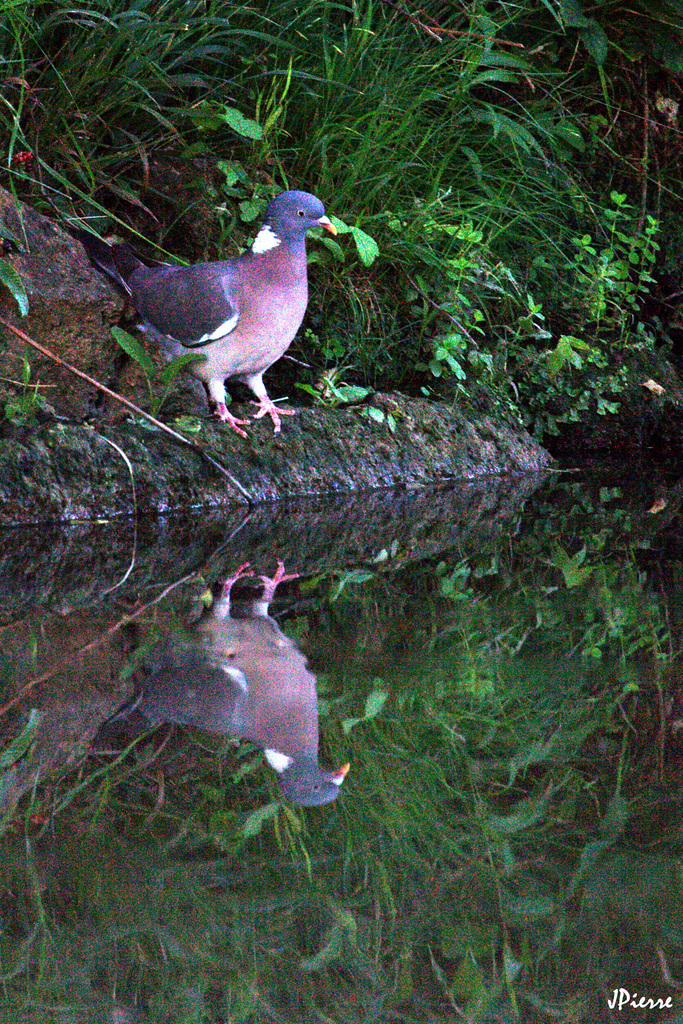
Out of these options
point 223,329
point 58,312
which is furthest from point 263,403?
point 58,312

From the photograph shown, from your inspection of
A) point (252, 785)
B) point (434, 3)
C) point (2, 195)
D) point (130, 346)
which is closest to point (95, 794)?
point (252, 785)

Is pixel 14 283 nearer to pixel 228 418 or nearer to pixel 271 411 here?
pixel 228 418

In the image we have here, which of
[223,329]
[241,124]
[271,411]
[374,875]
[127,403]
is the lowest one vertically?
[271,411]

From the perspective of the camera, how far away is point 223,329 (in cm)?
387

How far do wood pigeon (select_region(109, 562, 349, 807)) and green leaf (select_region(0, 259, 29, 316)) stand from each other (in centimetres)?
155

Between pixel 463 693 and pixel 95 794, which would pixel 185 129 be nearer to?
pixel 463 693

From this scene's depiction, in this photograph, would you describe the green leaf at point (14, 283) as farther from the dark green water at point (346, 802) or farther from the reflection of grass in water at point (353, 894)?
the reflection of grass in water at point (353, 894)

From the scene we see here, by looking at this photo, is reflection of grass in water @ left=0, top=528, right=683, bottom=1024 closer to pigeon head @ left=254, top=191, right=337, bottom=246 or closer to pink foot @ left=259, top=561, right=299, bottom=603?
pink foot @ left=259, top=561, right=299, bottom=603

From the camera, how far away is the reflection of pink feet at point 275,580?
2662 millimetres

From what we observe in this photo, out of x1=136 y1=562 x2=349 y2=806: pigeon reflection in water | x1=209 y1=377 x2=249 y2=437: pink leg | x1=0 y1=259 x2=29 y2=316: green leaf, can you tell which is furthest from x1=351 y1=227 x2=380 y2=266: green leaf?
x1=136 y1=562 x2=349 y2=806: pigeon reflection in water

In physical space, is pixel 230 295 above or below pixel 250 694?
below

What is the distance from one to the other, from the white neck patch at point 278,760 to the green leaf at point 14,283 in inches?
85.9

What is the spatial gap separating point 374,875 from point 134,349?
2749 mm

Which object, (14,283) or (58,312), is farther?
(58,312)
